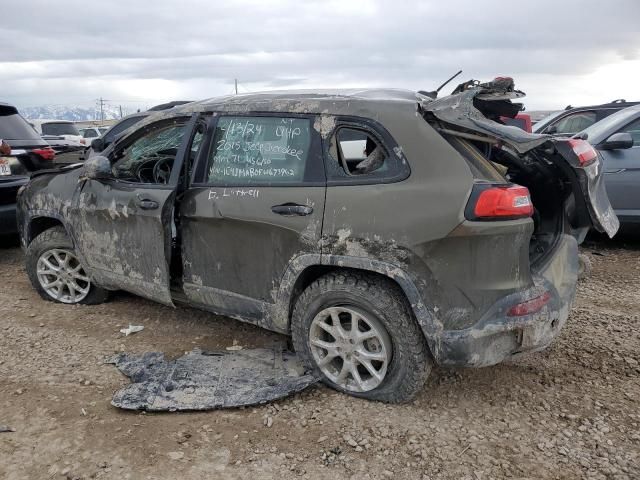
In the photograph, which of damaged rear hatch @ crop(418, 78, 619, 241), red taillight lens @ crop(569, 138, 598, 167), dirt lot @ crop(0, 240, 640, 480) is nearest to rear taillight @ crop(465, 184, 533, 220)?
damaged rear hatch @ crop(418, 78, 619, 241)

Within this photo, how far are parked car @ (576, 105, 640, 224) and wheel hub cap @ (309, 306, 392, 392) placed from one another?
13.8ft

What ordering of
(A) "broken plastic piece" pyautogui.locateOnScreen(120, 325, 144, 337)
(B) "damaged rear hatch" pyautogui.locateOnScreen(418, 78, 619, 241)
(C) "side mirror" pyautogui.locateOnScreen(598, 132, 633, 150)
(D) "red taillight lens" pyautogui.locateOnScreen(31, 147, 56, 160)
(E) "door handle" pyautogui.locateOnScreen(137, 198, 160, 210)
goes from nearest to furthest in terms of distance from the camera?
(B) "damaged rear hatch" pyautogui.locateOnScreen(418, 78, 619, 241), (E) "door handle" pyautogui.locateOnScreen(137, 198, 160, 210), (A) "broken plastic piece" pyautogui.locateOnScreen(120, 325, 144, 337), (C) "side mirror" pyautogui.locateOnScreen(598, 132, 633, 150), (D) "red taillight lens" pyautogui.locateOnScreen(31, 147, 56, 160)

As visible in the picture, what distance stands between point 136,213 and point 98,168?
498mm

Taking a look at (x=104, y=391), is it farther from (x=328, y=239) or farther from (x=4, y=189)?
(x=4, y=189)

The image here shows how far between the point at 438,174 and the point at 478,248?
0.42 meters

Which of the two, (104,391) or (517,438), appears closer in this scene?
(517,438)

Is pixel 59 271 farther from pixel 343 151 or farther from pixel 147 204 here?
pixel 343 151

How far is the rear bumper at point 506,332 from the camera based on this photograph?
2748 mm

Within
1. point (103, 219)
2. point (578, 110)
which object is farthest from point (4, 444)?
point (578, 110)

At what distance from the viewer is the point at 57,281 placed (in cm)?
468

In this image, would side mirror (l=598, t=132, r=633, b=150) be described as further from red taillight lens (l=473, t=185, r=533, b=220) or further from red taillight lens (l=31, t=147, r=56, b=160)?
red taillight lens (l=31, t=147, r=56, b=160)

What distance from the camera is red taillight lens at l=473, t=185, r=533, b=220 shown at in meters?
2.66

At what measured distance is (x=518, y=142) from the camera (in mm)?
2803

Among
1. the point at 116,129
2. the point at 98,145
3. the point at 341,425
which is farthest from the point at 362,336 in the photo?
the point at 116,129
